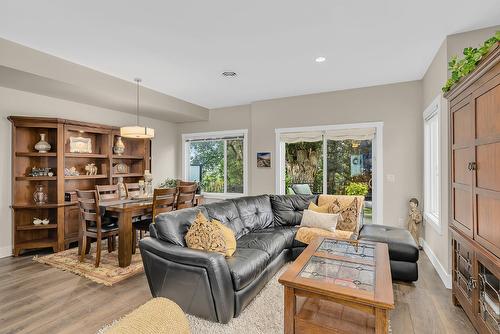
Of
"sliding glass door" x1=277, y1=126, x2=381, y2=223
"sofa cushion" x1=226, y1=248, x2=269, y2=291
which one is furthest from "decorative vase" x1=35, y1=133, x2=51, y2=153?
"sliding glass door" x1=277, y1=126, x2=381, y2=223

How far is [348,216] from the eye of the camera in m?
3.56

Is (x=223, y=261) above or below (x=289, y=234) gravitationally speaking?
above

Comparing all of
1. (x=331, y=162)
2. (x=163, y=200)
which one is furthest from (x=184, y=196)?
(x=331, y=162)

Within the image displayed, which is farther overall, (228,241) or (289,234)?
(289,234)

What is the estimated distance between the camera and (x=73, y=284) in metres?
2.91

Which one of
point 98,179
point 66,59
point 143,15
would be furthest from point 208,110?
point 143,15

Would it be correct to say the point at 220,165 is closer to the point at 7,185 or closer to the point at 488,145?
the point at 7,185

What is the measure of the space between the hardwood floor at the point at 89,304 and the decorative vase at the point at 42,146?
1.81 meters

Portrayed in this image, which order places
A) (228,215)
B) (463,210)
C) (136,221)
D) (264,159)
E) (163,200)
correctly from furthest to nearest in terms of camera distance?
(264,159) → (136,221) → (163,200) → (228,215) → (463,210)

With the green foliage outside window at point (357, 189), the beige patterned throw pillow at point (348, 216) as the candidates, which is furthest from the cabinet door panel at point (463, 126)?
the green foliage outside window at point (357, 189)

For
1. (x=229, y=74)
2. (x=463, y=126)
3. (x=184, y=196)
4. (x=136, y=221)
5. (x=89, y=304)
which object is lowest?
(x=89, y=304)

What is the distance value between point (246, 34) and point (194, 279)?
8.25ft

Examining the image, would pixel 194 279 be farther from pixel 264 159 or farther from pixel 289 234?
pixel 264 159

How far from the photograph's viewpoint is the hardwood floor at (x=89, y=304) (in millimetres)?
2162
